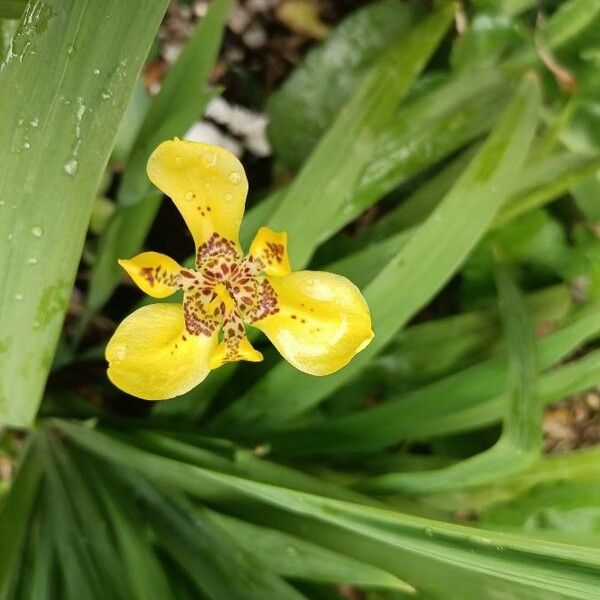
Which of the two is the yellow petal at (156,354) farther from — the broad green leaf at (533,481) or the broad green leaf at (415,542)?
the broad green leaf at (533,481)

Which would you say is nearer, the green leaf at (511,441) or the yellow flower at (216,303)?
the yellow flower at (216,303)

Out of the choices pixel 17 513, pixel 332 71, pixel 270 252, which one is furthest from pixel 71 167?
pixel 332 71

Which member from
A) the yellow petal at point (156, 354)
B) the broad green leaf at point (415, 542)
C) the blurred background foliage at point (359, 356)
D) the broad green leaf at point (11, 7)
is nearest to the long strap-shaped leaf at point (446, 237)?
the blurred background foliage at point (359, 356)

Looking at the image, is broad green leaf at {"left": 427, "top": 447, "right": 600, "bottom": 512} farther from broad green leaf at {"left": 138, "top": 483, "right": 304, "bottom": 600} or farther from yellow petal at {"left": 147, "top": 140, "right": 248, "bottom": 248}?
yellow petal at {"left": 147, "top": 140, "right": 248, "bottom": 248}

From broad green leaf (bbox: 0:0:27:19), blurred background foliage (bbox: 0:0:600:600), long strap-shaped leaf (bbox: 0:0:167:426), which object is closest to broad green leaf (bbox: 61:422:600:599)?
blurred background foliage (bbox: 0:0:600:600)

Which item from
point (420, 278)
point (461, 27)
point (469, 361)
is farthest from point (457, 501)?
point (461, 27)

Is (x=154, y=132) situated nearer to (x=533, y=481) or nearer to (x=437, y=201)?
(x=437, y=201)
